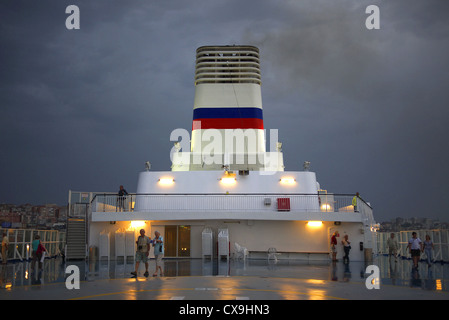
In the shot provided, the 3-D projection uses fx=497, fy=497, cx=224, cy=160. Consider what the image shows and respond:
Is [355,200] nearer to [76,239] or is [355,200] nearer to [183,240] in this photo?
[183,240]

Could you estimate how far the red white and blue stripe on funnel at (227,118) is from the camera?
30438 mm

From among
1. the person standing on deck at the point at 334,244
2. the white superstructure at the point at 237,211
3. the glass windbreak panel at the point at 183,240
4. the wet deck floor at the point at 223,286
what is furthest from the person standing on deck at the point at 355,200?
the glass windbreak panel at the point at 183,240

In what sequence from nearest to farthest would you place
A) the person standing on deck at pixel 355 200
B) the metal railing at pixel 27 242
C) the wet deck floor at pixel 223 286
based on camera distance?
the wet deck floor at pixel 223 286
the person standing on deck at pixel 355 200
the metal railing at pixel 27 242

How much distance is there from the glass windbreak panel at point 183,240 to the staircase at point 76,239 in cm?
484

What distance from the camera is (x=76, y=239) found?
83.0 feet

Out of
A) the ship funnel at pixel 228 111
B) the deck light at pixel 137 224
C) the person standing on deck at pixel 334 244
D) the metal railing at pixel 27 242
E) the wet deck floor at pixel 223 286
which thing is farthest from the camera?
the ship funnel at pixel 228 111

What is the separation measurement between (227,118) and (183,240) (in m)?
8.49

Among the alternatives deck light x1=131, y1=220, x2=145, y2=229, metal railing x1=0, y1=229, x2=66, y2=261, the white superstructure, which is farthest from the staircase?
metal railing x1=0, y1=229, x2=66, y2=261

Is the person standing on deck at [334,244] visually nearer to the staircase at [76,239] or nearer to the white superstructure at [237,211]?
the white superstructure at [237,211]

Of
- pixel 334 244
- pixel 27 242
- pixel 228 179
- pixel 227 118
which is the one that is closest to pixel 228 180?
pixel 228 179

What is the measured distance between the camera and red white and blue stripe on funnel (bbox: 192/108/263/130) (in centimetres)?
3044
